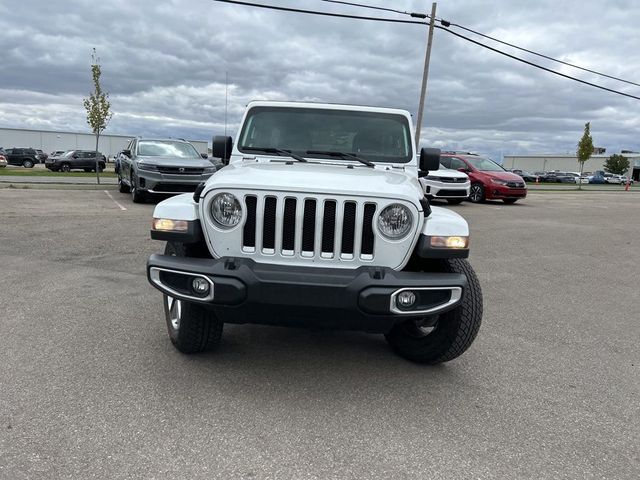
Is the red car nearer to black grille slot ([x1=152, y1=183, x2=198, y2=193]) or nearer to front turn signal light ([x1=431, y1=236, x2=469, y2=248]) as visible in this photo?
black grille slot ([x1=152, y1=183, x2=198, y2=193])

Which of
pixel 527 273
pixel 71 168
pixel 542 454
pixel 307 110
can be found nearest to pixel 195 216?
pixel 307 110

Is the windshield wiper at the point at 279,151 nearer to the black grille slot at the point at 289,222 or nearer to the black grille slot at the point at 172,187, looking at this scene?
the black grille slot at the point at 289,222

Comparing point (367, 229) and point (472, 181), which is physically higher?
point (367, 229)

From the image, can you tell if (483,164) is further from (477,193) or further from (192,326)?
(192,326)

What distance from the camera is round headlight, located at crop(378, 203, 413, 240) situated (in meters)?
3.13

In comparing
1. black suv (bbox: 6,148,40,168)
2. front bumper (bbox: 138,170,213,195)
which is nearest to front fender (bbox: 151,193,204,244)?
front bumper (bbox: 138,170,213,195)

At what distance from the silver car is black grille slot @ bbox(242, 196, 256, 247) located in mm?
10328

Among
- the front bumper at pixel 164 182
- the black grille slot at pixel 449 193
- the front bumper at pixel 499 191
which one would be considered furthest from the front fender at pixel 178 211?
the front bumper at pixel 499 191

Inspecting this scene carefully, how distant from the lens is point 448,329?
11.6 ft

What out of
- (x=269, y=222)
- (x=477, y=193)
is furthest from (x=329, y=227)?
(x=477, y=193)

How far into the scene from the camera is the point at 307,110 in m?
4.77

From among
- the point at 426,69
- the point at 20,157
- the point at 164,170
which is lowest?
the point at 20,157

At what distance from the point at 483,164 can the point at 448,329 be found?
16.7 meters

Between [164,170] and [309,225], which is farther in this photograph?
[164,170]
